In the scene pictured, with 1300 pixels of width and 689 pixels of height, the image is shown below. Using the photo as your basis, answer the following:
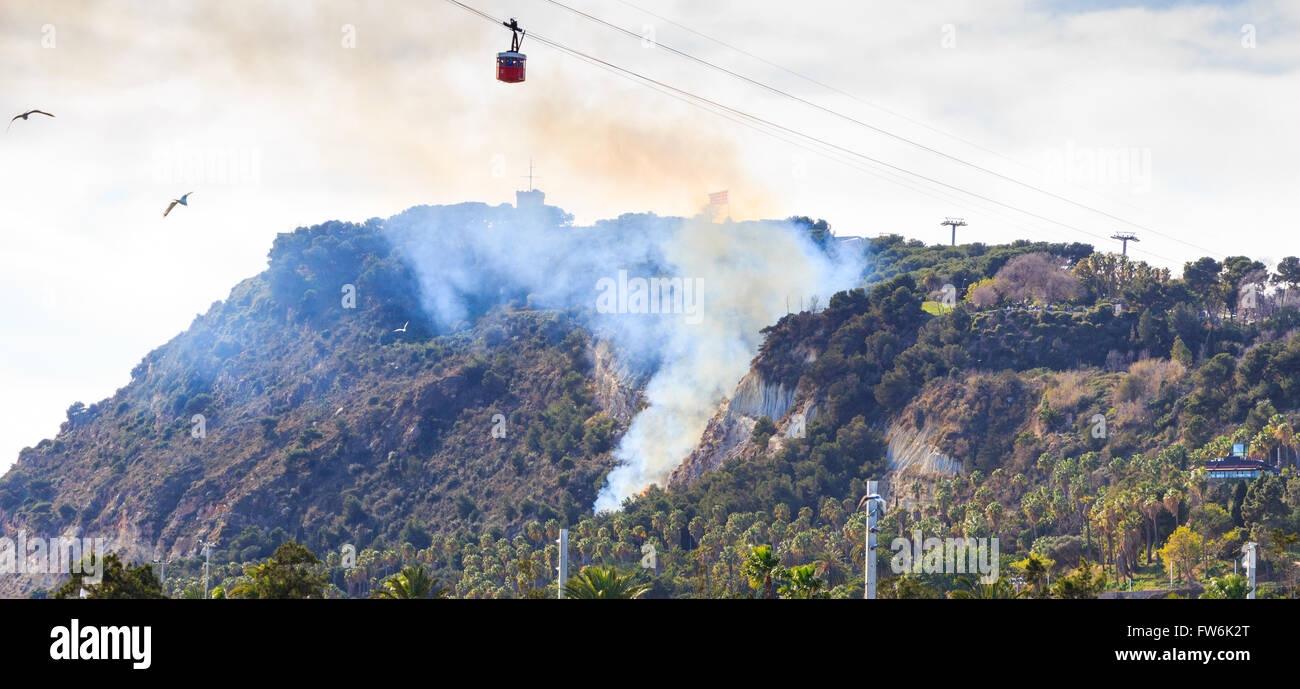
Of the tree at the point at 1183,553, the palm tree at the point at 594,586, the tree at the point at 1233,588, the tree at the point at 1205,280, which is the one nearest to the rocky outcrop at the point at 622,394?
the tree at the point at 1205,280

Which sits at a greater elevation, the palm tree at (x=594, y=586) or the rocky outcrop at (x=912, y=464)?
the rocky outcrop at (x=912, y=464)

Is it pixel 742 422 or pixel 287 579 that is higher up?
pixel 742 422

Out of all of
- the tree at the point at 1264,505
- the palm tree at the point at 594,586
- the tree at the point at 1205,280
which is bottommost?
the palm tree at the point at 594,586

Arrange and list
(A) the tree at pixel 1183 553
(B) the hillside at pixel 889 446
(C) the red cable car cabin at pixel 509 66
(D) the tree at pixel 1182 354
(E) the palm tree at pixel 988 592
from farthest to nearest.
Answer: (D) the tree at pixel 1182 354 → (B) the hillside at pixel 889 446 → (A) the tree at pixel 1183 553 → (E) the palm tree at pixel 988 592 → (C) the red cable car cabin at pixel 509 66

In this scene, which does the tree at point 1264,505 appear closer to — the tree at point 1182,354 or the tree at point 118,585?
the tree at point 1182,354

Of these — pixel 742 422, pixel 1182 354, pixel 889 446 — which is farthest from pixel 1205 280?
pixel 742 422

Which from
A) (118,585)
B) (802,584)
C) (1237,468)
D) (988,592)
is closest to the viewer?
Answer: (802,584)

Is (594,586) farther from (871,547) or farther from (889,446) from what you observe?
(889,446)
